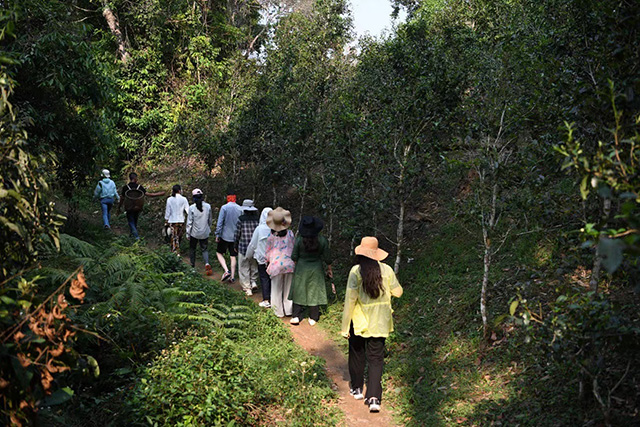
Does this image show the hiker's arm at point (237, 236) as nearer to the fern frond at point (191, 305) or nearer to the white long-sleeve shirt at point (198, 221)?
the white long-sleeve shirt at point (198, 221)

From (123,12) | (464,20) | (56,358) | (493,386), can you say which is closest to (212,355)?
(56,358)

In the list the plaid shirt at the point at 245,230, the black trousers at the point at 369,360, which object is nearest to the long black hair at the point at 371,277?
the black trousers at the point at 369,360

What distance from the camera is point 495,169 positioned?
7.28m

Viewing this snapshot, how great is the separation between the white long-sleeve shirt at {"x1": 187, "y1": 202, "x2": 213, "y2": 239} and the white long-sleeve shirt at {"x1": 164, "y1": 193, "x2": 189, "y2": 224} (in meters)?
0.88

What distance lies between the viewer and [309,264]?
369 inches

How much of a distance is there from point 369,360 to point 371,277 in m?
1.09

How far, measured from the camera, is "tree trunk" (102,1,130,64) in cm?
2347

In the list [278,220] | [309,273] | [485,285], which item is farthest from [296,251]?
Result: [485,285]

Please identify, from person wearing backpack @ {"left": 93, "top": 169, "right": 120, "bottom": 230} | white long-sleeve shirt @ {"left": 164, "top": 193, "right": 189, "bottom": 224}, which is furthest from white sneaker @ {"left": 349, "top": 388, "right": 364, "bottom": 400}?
person wearing backpack @ {"left": 93, "top": 169, "right": 120, "bottom": 230}

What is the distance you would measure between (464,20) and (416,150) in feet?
41.3

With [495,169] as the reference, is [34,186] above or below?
below

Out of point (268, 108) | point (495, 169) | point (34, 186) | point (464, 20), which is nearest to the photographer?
point (34, 186)

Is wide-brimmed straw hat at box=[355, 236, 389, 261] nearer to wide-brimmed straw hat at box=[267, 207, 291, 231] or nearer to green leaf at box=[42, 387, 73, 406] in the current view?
wide-brimmed straw hat at box=[267, 207, 291, 231]

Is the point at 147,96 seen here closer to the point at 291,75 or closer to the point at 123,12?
the point at 123,12
